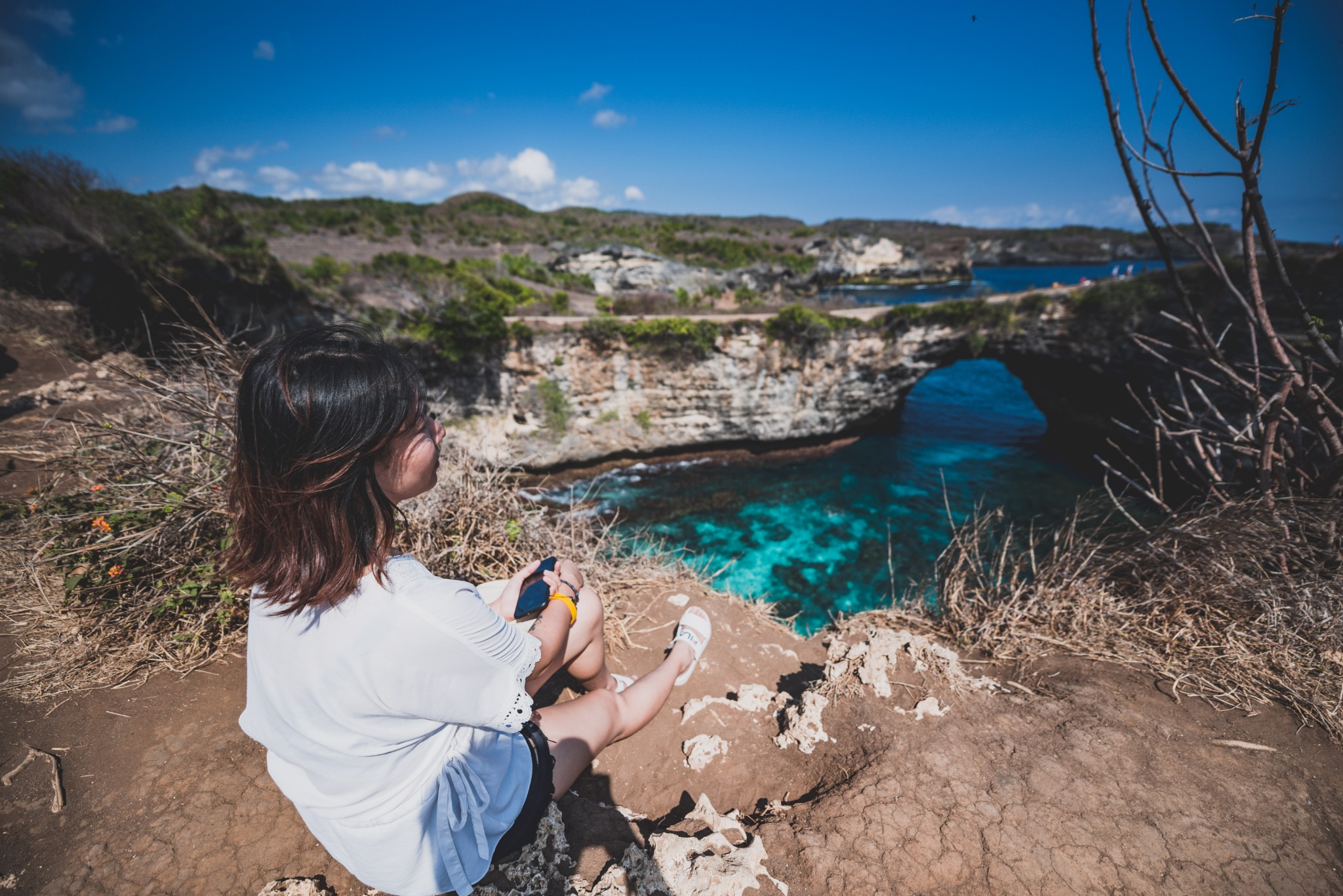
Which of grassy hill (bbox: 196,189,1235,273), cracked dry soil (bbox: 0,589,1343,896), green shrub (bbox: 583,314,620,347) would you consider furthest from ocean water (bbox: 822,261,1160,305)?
cracked dry soil (bbox: 0,589,1343,896)

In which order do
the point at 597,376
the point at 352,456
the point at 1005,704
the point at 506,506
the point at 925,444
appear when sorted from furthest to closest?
the point at 925,444, the point at 597,376, the point at 506,506, the point at 1005,704, the point at 352,456

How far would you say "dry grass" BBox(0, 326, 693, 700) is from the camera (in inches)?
97.3

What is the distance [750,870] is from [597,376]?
12.4m

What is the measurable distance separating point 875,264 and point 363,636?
58.9 metres

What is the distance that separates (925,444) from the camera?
15180mm

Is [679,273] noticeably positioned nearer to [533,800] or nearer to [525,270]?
[525,270]

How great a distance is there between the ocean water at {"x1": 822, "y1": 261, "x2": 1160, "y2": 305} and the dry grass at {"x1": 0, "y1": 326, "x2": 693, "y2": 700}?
18.7 metres

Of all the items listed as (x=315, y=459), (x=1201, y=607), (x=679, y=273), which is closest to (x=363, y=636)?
(x=315, y=459)

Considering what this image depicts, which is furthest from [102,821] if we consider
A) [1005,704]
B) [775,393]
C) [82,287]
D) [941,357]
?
[941,357]

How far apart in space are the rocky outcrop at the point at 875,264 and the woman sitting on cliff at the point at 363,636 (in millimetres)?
47565

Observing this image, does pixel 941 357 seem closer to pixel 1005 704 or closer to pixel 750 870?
pixel 1005 704

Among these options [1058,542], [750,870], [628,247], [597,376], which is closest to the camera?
[750,870]

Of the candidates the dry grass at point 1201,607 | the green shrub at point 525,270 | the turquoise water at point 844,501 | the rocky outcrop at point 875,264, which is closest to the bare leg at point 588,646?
the dry grass at point 1201,607

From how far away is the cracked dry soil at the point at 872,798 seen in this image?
1656mm
